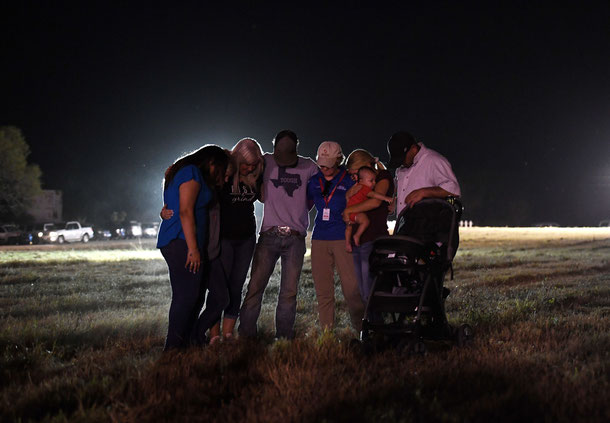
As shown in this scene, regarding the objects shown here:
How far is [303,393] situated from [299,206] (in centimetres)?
301

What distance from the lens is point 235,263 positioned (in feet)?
22.1

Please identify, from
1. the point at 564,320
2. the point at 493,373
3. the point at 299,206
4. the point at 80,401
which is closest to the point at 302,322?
the point at 299,206

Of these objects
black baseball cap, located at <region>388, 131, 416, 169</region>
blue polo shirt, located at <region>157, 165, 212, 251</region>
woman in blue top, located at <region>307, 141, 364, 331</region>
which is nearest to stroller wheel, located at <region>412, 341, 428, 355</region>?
woman in blue top, located at <region>307, 141, 364, 331</region>

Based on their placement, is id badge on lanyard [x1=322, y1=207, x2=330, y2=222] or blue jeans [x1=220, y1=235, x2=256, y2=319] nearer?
blue jeans [x1=220, y1=235, x2=256, y2=319]

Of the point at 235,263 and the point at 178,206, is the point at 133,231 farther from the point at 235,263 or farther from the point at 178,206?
the point at 178,206

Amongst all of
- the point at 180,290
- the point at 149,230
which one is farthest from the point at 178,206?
the point at 149,230

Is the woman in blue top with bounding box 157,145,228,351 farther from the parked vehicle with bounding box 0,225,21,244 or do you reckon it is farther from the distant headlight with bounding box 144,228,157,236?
the distant headlight with bounding box 144,228,157,236

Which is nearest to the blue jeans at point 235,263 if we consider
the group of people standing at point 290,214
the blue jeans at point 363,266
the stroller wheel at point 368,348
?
the group of people standing at point 290,214

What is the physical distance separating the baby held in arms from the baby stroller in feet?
1.95

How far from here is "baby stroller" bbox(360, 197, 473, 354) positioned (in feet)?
19.0

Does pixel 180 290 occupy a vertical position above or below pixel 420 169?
below

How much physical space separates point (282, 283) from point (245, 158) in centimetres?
149

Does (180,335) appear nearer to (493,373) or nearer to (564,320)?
(493,373)

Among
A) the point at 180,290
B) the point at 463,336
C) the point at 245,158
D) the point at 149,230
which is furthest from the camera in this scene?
the point at 149,230
